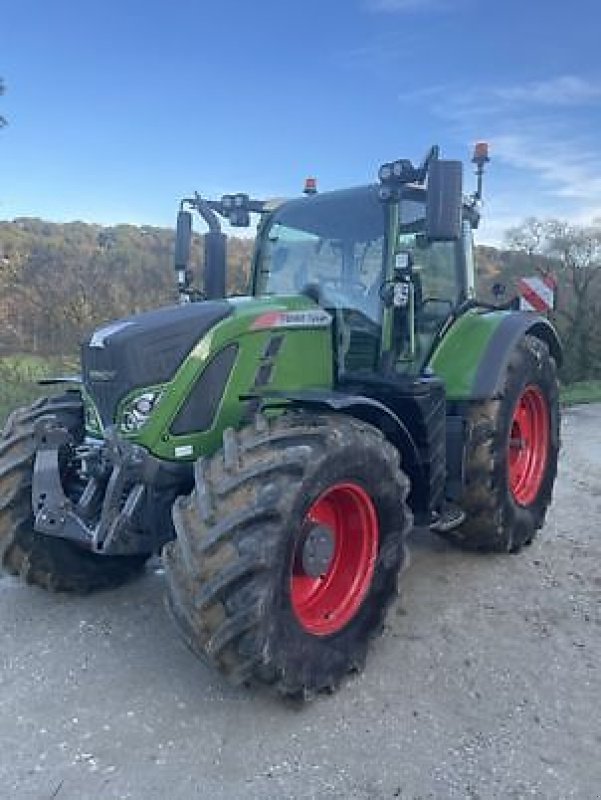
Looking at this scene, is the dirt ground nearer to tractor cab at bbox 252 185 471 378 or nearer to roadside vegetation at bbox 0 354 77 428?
tractor cab at bbox 252 185 471 378

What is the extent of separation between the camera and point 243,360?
3744 millimetres

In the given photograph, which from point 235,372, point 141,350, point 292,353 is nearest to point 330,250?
point 292,353

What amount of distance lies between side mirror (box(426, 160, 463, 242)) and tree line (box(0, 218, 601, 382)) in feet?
5.67

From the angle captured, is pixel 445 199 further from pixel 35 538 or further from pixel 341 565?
pixel 35 538

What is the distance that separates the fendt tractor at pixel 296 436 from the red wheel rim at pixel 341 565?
0.01m

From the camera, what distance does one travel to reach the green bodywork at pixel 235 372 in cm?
353

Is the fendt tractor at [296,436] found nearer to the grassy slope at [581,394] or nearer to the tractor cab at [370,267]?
the tractor cab at [370,267]

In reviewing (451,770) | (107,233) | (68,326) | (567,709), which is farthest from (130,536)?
(107,233)

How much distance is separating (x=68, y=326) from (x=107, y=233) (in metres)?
7.73

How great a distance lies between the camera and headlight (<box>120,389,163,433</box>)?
11.6 ft

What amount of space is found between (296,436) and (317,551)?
526mm

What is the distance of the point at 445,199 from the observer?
3.83 meters

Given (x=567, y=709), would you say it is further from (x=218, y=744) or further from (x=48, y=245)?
(x=48, y=245)

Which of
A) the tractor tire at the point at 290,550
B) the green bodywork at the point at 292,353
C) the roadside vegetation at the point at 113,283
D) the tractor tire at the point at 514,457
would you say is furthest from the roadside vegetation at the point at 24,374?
the tractor tire at the point at 290,550
